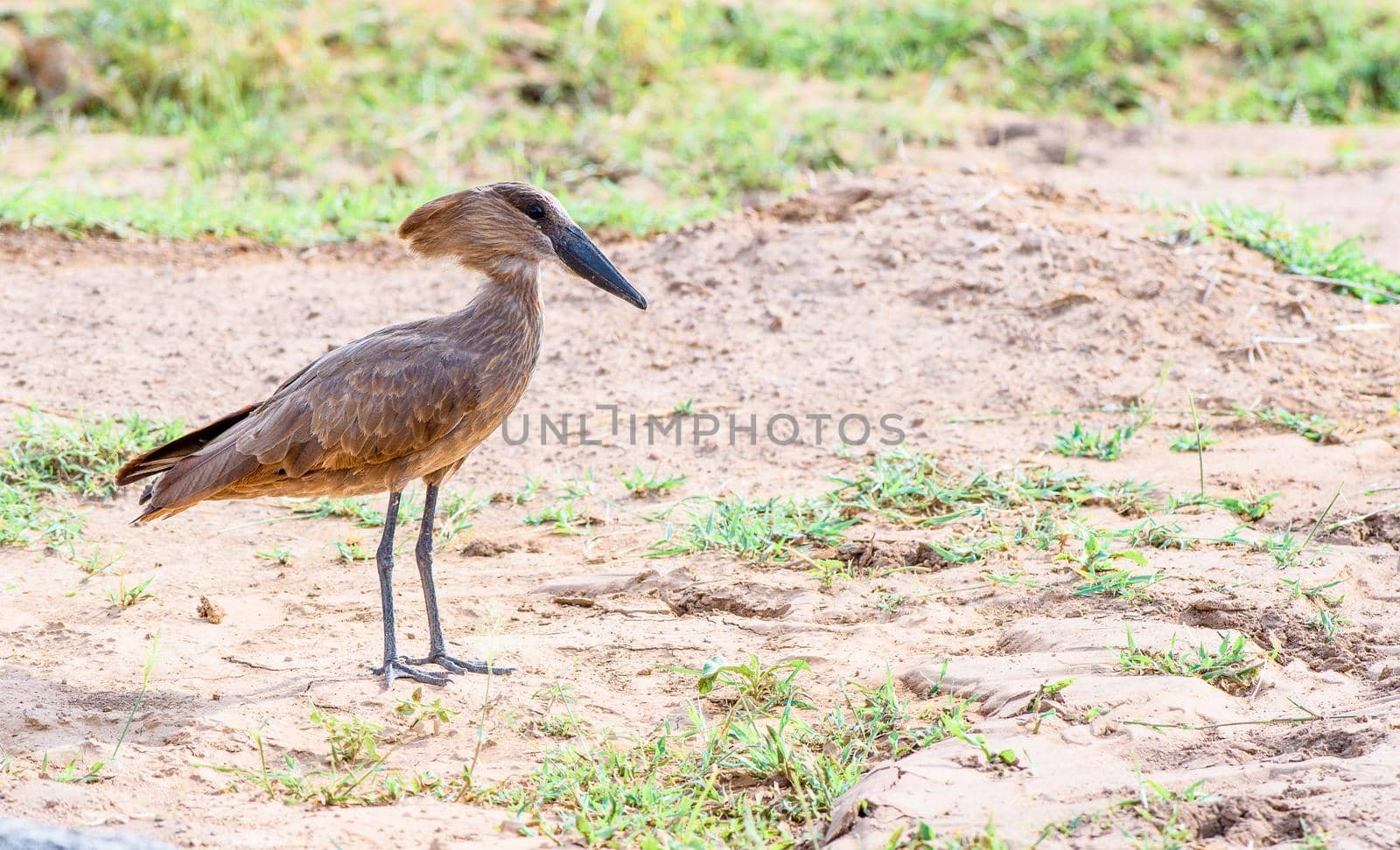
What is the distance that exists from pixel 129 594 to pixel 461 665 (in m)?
1.21

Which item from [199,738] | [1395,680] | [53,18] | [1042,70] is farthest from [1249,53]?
[199,738]

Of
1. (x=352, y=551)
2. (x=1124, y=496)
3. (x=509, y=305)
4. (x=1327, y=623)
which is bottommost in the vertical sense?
(x=352, y=551)

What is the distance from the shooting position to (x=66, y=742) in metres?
3.57

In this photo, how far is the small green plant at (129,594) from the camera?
4.45 m

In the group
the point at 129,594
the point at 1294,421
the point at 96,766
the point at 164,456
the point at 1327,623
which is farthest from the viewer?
the point at 1294,421

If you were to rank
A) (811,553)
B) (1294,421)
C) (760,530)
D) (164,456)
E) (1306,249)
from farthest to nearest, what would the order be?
(1306,249) → (1294,421) → (760,530) → (811,553) → (164,456)

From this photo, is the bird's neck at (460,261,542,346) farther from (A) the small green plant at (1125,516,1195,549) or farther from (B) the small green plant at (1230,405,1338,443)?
(B) the small green plant at (1230,405,1338,443)

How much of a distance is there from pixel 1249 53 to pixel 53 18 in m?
8.70

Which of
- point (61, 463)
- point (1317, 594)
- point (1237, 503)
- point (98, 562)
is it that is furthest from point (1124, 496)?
point (61, 463)

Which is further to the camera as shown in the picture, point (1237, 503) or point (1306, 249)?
point (1306, 249)

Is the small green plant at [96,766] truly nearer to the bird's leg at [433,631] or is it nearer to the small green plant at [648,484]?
the bird's leg at [433,631]

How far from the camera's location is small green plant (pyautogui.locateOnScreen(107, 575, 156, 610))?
175 inches

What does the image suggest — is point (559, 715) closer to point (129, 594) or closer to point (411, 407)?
point (411, 407)

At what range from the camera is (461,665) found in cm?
410
